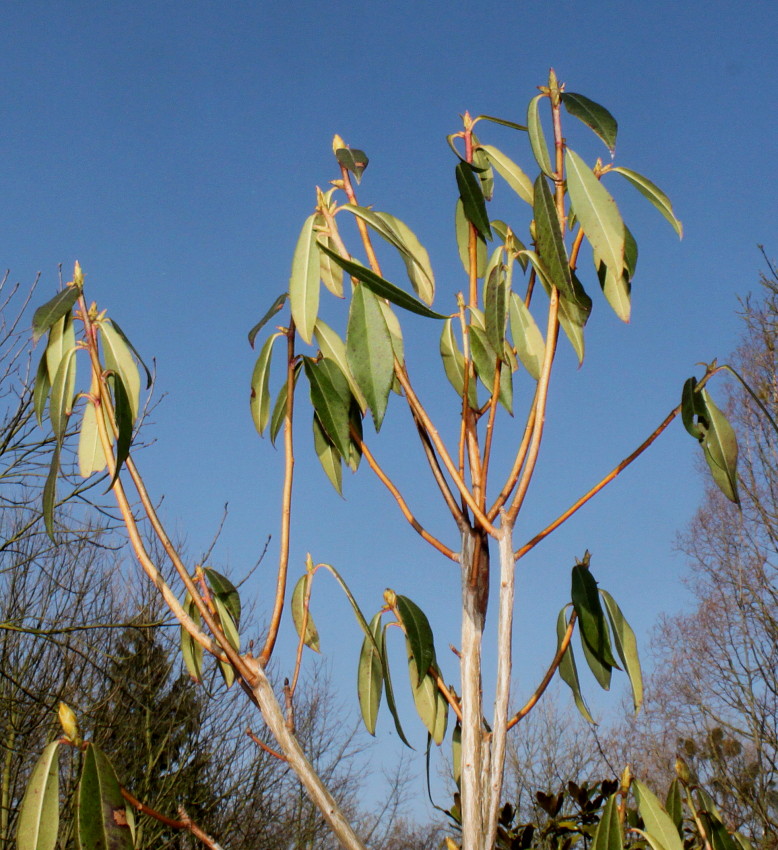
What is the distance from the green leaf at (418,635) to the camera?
99 cm

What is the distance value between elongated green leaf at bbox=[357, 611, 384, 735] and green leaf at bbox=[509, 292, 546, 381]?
0.42 m

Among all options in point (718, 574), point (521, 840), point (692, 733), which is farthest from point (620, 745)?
point (521, 840)

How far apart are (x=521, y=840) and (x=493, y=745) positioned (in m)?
1.49

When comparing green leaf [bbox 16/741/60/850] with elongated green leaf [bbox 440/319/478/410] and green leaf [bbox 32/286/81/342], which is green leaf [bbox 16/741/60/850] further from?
elongated green leaf [bbox 440/319/478/410]

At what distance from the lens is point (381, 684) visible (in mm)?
1178

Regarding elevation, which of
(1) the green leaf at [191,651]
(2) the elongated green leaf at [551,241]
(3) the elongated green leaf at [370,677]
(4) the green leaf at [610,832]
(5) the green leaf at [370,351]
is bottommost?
(4) the green leaf at [610,832]

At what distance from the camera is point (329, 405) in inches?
37.9

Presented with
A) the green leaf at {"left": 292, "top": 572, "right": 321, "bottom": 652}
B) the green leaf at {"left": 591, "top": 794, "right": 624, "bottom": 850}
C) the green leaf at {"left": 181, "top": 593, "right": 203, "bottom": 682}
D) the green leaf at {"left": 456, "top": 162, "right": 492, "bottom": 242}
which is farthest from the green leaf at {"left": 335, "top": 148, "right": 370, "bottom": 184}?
the green leaf at {"left": 591, "top": 794, "right": 624, "bottom": 850}

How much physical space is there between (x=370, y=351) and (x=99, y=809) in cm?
50

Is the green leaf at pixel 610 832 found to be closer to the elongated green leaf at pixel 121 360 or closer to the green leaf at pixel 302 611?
the green leaf at pixel 302 611

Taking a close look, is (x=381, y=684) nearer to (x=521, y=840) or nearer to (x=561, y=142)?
(x=561, y=142)

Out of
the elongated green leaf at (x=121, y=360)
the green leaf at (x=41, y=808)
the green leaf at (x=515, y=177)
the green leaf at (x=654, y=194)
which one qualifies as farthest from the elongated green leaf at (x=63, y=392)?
the green leaf at (x=654, y=194)

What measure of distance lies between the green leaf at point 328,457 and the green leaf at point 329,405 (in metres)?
0.18

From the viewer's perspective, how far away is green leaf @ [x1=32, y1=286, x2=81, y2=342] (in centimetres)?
86
